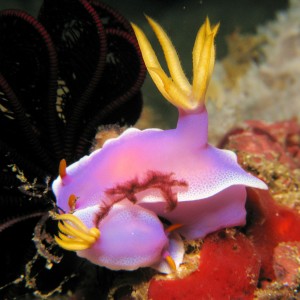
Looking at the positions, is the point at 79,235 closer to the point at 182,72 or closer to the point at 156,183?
the point at 156,183

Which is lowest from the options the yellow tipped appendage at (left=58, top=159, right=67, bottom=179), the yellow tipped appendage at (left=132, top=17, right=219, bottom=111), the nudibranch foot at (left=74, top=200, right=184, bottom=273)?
the nudibranch foot at (left=74, top=200, right=184, bottom=273)

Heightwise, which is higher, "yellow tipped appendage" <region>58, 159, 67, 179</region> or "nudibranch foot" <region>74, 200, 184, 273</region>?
"yellow tipped appendage" <region>58, 159, 67, 179</region>

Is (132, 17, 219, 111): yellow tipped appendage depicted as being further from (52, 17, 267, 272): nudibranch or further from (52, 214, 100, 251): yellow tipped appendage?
(52, 214, 100, 251): yellow tipped appendage

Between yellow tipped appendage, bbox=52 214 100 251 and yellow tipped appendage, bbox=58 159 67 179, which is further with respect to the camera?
yellow tipped appendage, bbox=58 159 67 179

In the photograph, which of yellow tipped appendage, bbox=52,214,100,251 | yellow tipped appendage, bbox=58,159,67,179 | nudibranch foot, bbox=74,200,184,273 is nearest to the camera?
yellow tipped appendage, bbox=52,214,100,251

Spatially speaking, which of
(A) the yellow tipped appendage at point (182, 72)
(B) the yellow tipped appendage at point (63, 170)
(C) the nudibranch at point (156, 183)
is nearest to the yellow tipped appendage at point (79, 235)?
(C) the nudibranch at point (156, 183)

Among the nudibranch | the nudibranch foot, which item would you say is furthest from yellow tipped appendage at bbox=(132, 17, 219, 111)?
the nudibranch foot

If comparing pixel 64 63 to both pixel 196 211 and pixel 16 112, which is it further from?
pixel 196 211

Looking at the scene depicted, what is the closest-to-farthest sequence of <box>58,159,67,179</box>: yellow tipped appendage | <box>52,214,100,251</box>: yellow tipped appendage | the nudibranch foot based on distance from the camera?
1. <box>52,214,100,251</box>: yellow tipped appendage
2. the nudibranch foot
3. <box>58,159,67,179</box>: yellow tipped appendage

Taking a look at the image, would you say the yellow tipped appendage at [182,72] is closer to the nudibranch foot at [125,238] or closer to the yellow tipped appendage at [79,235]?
the nudibranch foot at [125,238]

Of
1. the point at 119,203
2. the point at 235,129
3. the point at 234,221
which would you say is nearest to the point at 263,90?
the point at 235,129
